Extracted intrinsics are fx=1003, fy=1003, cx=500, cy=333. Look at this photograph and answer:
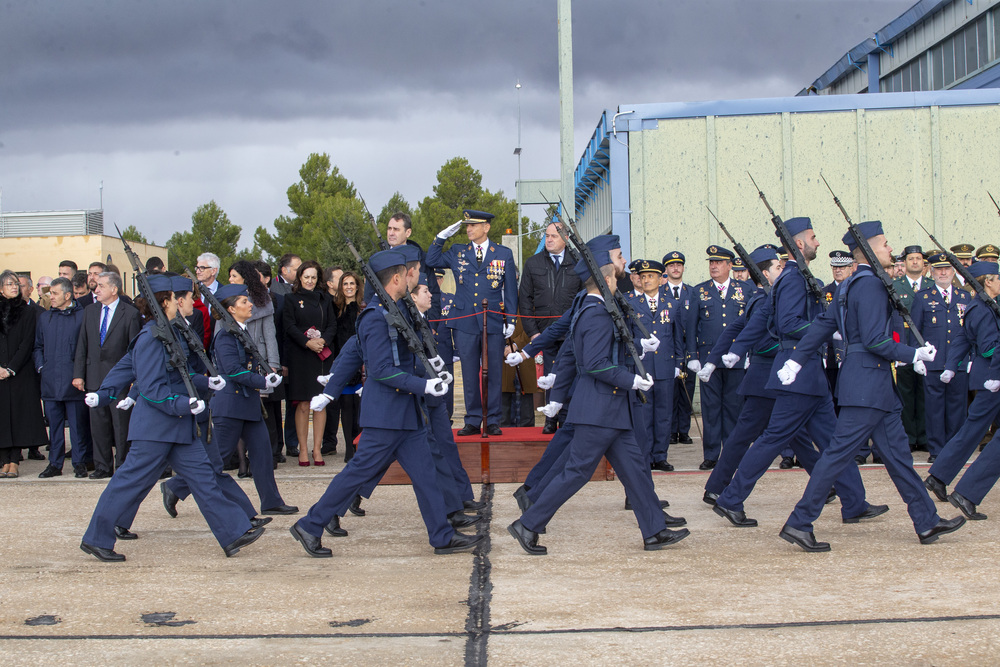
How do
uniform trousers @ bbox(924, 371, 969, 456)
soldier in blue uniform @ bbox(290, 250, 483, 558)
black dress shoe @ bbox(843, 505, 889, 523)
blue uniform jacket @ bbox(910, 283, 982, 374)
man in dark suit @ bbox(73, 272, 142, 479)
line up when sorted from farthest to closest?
blue uniform jacket @ bbox(910, 283, 982, 374), uniform trousers @ bbox(924, 371, 969, 456), man in dark suit @ bbox(73, 272, 142, 479), black dress shoe @ bbox(843, 505, 889, 523), soldier in blue uniform @ bbox(290, 250, 483, 558)

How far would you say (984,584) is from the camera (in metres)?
4.86

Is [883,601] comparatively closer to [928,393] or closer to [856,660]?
[856,660]

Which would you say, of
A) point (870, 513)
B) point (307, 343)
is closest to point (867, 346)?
point (870, 513)

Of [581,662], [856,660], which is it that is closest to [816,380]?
[856,660]

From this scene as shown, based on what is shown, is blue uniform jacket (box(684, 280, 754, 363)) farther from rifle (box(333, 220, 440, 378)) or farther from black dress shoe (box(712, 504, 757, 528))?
rifle (box(333, 220, 440, 378))

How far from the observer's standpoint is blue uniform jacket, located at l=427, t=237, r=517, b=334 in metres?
8.03

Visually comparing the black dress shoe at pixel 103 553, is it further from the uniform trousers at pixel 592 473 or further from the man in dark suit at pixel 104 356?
the man in dark suit at pixel 104 356

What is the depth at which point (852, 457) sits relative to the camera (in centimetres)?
575

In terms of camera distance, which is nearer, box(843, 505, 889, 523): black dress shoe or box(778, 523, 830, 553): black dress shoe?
box(778, 523, 830, 553): black dress shoe

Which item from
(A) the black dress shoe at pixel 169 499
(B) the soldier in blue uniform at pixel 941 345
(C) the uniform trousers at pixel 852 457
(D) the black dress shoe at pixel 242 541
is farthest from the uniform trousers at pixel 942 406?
(A) the black dress shoe at pixel 169 499

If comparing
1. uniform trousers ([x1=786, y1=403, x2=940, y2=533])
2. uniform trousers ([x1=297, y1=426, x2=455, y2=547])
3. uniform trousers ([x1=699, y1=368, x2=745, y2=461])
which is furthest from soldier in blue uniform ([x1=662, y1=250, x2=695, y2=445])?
uniform trousers ([x1=297, y1=426, x2=455, y2=547])

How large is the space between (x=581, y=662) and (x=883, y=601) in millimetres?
1611

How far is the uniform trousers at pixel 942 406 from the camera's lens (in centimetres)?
891

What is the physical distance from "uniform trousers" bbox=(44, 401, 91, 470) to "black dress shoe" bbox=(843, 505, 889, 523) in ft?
20.5
